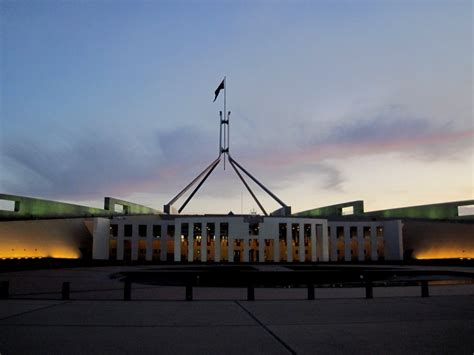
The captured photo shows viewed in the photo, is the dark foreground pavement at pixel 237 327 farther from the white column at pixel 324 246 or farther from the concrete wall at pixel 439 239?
the concrete wall at pixel 439 239

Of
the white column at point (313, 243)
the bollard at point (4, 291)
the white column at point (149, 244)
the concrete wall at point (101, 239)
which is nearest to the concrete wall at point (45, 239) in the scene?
the concrete wall at point (101, 239)

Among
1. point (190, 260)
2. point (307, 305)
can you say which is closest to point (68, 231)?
point (190, 260)

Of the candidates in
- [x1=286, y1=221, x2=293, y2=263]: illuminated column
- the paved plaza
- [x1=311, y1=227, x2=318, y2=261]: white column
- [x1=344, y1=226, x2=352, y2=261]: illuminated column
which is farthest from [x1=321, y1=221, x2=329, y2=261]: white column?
the paved plaza

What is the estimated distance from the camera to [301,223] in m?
48.9

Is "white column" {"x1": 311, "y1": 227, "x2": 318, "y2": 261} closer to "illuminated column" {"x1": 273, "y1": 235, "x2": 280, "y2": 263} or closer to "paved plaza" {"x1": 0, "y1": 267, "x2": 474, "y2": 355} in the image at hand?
"illuminated column" {"x1": 273, "y1": 235, "x2": 280, "y2": 263}

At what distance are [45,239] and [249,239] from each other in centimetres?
2181

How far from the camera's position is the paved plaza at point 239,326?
652 centimetres

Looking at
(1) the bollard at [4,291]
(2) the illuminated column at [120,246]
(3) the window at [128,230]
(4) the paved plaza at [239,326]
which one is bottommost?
(4) the paved plaza at [239,326]

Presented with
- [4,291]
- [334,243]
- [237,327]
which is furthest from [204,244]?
[237,327]

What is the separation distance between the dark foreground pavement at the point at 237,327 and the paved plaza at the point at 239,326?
0.01 metres

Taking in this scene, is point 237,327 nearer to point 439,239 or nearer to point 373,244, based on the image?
point 373,244

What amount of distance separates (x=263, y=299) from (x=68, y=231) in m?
40.4

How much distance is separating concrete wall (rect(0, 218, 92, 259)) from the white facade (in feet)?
10.8

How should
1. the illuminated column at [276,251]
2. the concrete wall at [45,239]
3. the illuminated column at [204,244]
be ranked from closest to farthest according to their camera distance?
the concrete wall at [45,239], the illuminated column at [204,244], the illuminated column at [276,251]
